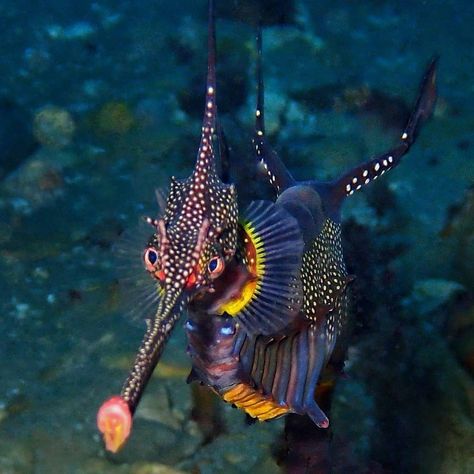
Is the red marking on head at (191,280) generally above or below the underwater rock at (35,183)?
above

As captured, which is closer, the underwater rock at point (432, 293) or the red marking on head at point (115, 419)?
the red marking on head at point (115, 419)

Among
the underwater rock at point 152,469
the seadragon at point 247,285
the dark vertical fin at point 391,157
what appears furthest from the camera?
the underwater rock at point 152,469

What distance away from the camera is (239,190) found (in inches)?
249

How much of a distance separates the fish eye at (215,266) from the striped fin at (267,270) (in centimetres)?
25

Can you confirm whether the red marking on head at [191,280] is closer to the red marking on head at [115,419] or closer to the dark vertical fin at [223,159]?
the red marking on head at [115,419]

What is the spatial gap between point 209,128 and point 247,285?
670 millimetres

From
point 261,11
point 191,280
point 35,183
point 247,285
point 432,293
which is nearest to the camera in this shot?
point 191,280

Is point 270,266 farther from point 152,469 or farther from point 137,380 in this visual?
point 152,469

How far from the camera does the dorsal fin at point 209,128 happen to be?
2.51 m

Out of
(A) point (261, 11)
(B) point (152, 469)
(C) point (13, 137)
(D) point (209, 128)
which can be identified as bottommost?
(B) point (152, 469)

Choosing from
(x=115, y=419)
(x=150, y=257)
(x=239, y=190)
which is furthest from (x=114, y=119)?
(x=115, y=419)

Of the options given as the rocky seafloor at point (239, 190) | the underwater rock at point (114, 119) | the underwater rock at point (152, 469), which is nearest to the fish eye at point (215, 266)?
the rocky seafloor at point (239, 190)

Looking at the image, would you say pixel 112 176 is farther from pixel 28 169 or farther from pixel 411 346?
pixel 411 346

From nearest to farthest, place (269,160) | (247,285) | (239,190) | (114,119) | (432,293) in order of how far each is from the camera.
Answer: (247,285) < (269,160) < (432,293) < (239,190) < (114,119)
